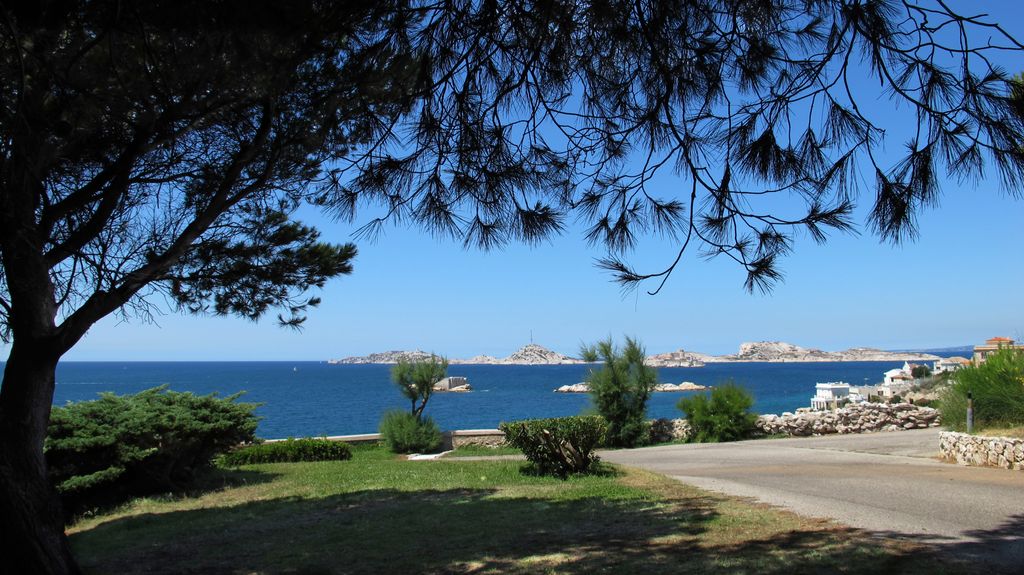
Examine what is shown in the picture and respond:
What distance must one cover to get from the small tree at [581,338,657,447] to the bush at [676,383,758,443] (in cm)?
119

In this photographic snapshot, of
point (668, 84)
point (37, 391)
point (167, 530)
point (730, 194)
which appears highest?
point (668, 84)

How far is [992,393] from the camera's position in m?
12.1

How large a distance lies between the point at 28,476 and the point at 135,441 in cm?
670

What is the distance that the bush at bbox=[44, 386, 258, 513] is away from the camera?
1054cm

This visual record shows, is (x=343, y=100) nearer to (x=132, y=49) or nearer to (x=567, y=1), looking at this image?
(x=132, y=49)

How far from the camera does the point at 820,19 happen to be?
14.0 ft

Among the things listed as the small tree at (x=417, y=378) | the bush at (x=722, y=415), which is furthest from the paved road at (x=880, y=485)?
the small tree at (x=417, y=378)

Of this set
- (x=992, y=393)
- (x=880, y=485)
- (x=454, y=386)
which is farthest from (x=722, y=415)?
(x=454, y=386)

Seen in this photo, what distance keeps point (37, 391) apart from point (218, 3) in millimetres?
3272

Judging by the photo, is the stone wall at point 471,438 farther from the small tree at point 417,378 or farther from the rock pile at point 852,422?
the rock pile at point 852,422

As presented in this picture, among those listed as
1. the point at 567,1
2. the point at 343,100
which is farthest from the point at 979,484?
the point at 343,100

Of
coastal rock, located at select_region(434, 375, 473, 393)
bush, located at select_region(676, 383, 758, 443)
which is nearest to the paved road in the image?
bush, located at select_region(676, 383, 758, 443)

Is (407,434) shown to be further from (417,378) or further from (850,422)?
(850,422)

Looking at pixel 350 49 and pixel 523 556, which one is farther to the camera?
pixel 523 556
